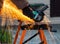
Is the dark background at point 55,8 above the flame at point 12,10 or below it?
below

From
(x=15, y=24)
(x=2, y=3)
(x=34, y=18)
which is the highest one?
(x=2, y=3)

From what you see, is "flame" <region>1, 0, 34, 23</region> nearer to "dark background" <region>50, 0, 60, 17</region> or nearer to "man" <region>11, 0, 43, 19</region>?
"man" <region>11, 0, 43, 19</region>

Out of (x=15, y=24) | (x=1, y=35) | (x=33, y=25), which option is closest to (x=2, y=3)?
(x=33, y=25)

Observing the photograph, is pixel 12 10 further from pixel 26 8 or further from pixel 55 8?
pixel 55 8

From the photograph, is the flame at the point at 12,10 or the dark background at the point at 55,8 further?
the dark background at the point at 55,8

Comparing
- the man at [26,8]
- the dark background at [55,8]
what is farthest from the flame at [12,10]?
the dark background at [55,8]

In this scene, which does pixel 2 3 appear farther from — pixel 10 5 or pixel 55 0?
pixel 55 0

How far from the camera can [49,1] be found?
30.8ft

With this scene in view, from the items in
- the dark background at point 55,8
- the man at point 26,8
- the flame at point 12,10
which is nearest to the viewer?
the man at point 26,8

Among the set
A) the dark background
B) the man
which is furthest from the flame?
the dark background

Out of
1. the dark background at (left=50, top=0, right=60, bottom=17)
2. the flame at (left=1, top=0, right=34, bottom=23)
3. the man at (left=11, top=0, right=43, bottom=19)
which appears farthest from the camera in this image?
the dark background at (left=50, top=0, right=60, bottom=17)

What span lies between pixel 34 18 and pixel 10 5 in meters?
0.31

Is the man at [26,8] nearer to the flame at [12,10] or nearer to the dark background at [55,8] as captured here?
the flame at [12,10]

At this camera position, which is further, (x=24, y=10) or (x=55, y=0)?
(x=55, y=0)
